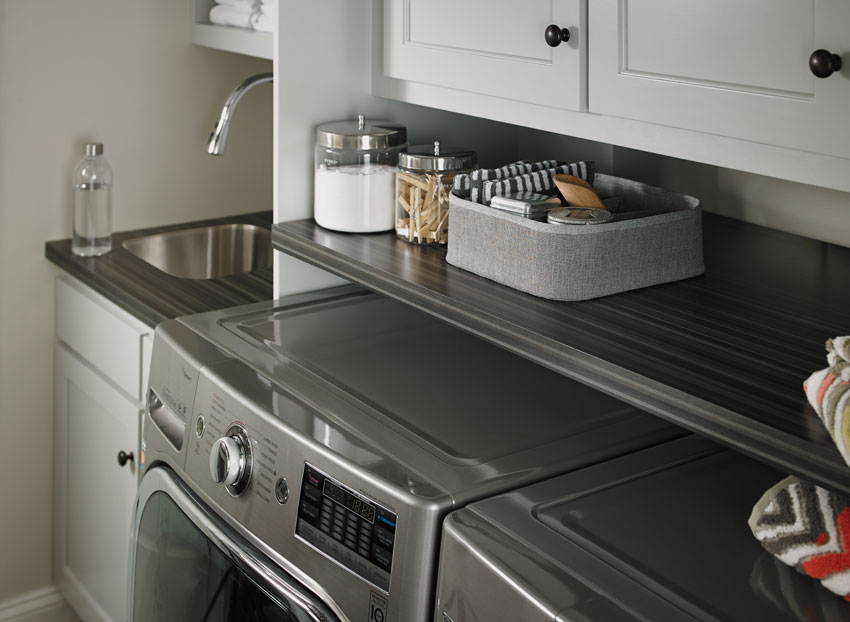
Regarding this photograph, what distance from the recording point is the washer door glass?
1.15 metres

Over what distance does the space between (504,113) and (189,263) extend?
1.22 m

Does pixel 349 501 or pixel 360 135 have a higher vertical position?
pixel 360 135

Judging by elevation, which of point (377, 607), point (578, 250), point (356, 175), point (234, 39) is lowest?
point (377, 607)

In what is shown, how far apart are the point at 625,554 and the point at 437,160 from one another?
2.39 ft

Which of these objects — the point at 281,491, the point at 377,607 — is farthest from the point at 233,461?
the point at 377,607

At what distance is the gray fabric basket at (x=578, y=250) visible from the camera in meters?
1.18

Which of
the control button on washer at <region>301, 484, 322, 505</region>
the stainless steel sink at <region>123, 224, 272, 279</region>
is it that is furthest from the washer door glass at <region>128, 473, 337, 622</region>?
the stainless steel sink at <region>123, 224, 272, 279</region>

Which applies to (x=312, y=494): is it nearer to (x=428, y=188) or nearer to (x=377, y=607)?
(x=377, y=607)

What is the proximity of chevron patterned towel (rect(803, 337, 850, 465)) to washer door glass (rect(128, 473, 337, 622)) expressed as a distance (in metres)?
0.59

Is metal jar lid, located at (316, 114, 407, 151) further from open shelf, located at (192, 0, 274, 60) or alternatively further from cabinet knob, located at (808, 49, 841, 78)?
cabinet knob, located at (808, 49, 841, 78)

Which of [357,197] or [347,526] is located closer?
[347,526]

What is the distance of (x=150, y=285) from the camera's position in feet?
6.32

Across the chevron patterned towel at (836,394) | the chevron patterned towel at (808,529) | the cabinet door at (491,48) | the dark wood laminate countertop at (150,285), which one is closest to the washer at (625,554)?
the chevron patterned towel at (808,529)

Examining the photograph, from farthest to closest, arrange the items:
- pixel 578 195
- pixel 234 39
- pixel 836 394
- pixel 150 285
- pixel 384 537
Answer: pixel 234 39
pixel 150 285
pixel 578 195
pixel 384 537
pixel 836 394
